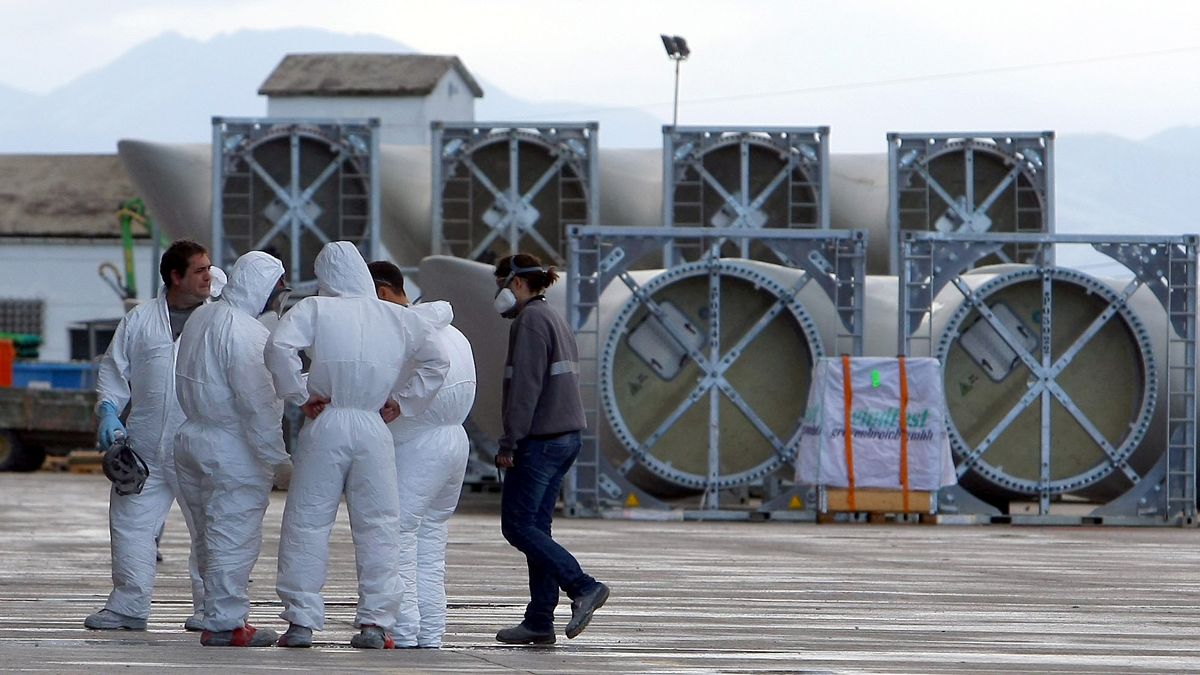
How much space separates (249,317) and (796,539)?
11408 mm

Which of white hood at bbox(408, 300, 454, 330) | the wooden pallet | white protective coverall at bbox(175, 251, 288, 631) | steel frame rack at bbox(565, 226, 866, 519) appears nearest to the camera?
white protective coverall at bbox(175, 251, 288, 631)

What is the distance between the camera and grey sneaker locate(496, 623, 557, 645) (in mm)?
10188

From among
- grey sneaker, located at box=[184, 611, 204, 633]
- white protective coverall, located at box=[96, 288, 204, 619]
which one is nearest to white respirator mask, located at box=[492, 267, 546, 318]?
white protective coverall, located at box=[96, 288, 204, 619]

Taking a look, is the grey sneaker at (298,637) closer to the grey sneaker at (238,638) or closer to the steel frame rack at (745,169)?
the grey sneaker at (238,638)

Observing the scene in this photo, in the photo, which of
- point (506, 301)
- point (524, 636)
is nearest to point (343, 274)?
point (506, 301)

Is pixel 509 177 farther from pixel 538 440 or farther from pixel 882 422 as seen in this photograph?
pixel 538 440

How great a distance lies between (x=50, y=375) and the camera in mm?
47156

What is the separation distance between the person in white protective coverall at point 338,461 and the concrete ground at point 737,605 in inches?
11.0

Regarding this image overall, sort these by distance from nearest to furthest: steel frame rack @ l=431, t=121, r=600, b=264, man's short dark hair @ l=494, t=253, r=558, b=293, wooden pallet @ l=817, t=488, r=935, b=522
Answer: man's short dark hair @ l=494, t=253, r=558, b=293 < wooden pallet @ l=817, t=488, r=935, b=522 < steel frame rack @ l=431, t=121, r=600, b=264

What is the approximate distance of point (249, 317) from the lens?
10.2 m

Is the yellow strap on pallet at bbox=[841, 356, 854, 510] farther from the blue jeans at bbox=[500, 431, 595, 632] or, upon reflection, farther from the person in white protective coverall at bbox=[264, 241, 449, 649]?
the person in white protective coverall at bbox=[264, 241, 449, 649]

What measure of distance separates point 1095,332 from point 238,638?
16843 mm

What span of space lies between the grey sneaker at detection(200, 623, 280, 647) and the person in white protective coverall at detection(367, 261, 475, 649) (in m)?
0.66

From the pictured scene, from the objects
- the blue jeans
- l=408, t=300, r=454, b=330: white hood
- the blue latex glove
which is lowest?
the blue jeans
